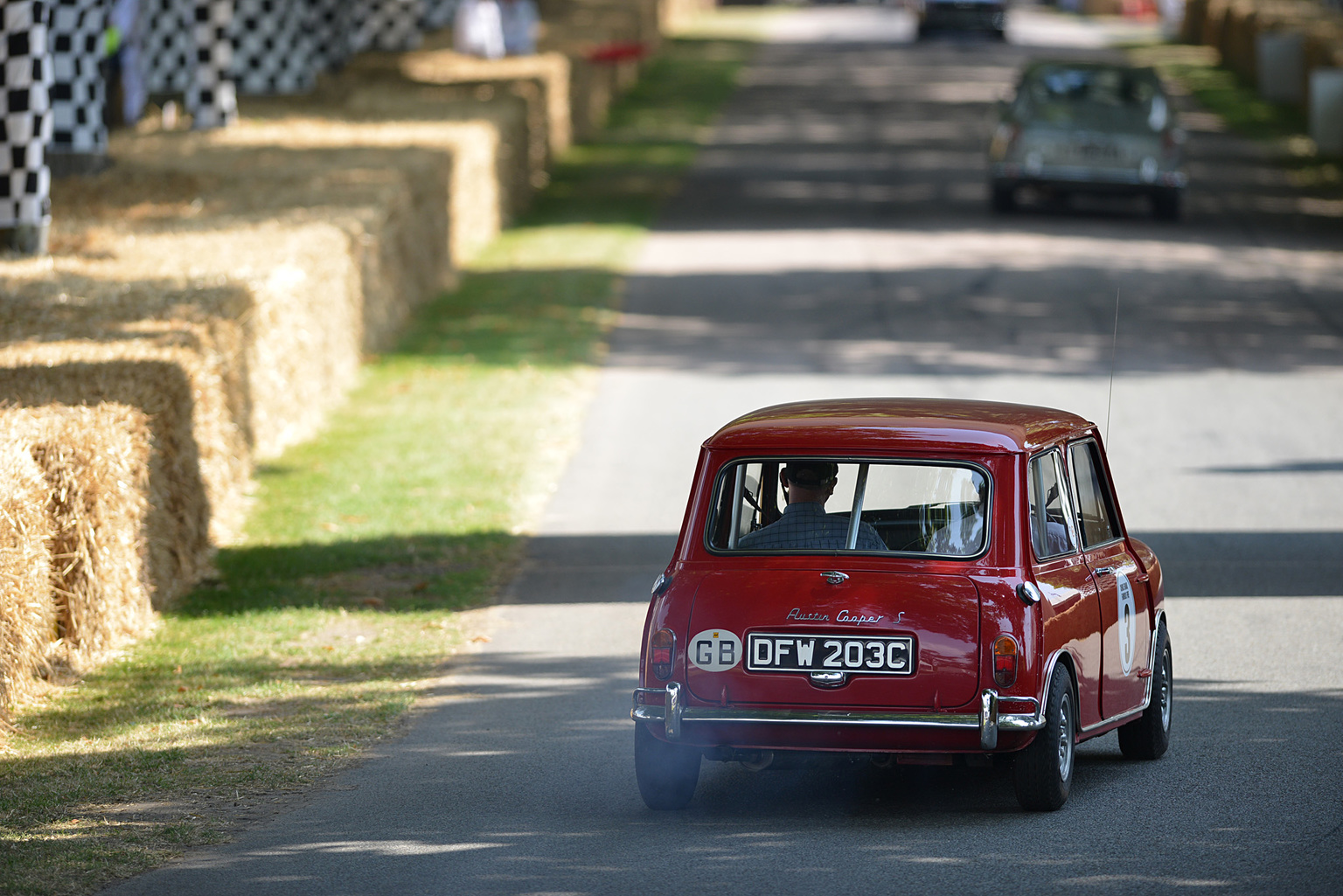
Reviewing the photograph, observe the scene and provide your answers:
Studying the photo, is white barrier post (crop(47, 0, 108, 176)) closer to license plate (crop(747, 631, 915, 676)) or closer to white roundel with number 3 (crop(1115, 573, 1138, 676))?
white roundel with number 3 (crop(1115, 573, 1138, 676))

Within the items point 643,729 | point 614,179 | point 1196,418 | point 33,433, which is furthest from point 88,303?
point 614,179

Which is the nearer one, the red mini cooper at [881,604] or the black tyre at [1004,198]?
the red mini cooper at [881,604]

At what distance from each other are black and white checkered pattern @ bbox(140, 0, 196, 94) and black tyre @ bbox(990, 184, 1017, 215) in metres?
12.5

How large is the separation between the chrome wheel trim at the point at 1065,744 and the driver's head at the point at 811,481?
118cm

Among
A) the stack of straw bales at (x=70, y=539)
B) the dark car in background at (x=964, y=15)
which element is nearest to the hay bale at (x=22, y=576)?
the stack of straw bales at (x=70, y=539)

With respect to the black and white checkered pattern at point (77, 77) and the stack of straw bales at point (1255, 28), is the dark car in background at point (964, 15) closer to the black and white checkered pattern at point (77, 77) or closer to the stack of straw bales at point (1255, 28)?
the stack of straw bales at point (1255, 28)

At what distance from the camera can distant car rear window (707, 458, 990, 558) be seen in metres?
Answer: 7.08

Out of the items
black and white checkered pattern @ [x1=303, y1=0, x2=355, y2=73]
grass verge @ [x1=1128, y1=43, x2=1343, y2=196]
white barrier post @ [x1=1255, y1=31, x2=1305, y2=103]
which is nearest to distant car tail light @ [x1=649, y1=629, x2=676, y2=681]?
grass verge @ [x1=1128, y1=43, x2=1343, y2=196]

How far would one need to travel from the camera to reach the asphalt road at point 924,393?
6520 mm

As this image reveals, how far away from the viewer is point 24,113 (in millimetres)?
15352

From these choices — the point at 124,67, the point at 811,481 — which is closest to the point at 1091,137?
the point at 124,67

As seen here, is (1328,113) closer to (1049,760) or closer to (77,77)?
(77,77)

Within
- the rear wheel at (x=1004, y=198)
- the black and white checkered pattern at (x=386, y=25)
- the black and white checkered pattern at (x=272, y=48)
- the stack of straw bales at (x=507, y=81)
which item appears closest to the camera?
the rear wheel at (x=1004, y=198)

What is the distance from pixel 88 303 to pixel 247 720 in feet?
19.1
